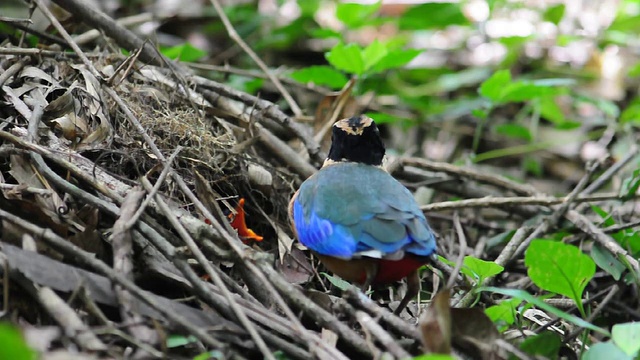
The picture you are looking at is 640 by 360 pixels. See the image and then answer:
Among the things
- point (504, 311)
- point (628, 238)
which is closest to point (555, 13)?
point (628, 238)

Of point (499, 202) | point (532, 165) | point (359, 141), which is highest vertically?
point (359, 141)

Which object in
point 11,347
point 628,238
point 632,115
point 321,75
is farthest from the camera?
point 632,115

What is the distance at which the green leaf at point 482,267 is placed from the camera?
102 inches

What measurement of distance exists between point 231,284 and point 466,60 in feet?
15.0

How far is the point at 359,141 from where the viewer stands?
3121 mm

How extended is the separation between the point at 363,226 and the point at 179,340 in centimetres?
74

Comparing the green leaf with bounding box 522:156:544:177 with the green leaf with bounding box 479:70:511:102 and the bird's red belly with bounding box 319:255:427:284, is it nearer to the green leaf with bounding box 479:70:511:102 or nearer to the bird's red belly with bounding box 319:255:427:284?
the green leaf with bounding box 479:70:511:102

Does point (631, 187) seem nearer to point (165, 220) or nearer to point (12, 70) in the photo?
point (165, 220)

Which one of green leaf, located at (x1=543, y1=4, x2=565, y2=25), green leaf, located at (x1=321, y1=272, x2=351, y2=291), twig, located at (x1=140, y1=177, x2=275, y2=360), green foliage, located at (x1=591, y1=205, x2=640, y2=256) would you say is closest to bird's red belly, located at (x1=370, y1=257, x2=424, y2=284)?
green leaf, located at (x1=321, y1=272, x2=351, y2=291)

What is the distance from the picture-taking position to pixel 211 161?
311 centimetres

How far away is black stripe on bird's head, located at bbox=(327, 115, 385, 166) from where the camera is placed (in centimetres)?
311

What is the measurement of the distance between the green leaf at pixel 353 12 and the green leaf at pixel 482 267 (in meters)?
2.20

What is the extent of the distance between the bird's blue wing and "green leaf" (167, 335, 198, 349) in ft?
2.02

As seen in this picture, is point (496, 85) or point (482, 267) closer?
point (482, 267)
